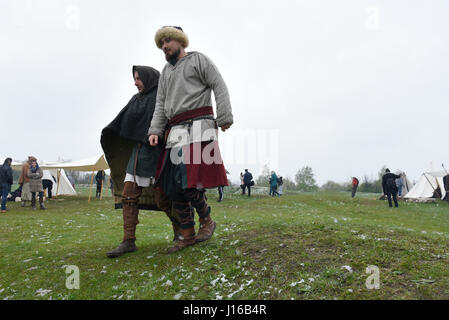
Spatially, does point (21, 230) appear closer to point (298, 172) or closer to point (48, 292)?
point (48, 292)

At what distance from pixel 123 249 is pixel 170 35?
3.05m

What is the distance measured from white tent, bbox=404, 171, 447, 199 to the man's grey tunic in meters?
25.7

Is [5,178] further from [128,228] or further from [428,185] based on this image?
[428,185]

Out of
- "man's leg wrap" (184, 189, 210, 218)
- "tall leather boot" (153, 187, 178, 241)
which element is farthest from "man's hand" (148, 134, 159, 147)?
"man's leg wrap" (184, 189, 210, 218)

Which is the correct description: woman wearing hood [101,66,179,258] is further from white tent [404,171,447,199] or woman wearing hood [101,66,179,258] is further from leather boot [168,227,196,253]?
white tent [404,171,447,199]

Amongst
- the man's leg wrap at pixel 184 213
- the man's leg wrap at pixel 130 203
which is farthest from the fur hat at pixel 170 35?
the man's leg wrap at pixel 184 213

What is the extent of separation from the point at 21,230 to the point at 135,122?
244 inches

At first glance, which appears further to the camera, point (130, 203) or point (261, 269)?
point (130, 203)

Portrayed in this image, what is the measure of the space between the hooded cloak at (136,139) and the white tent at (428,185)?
25834 millimetres

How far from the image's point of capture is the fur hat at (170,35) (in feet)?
12.8

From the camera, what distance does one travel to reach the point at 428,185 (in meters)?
24.1

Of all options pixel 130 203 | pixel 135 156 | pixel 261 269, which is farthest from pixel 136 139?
pixel 261 269

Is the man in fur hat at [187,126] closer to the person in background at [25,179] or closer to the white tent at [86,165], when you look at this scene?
the person in background at [25,179]

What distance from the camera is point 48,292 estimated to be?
9.98ft
